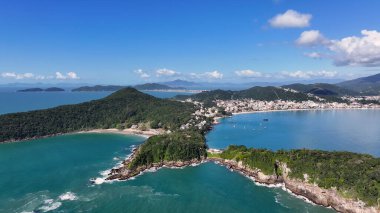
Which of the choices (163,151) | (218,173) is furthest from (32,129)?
(218,173)

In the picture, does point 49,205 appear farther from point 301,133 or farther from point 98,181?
point 301,133

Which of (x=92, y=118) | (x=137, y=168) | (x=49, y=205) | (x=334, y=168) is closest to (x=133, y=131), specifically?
(x=92, y=118)

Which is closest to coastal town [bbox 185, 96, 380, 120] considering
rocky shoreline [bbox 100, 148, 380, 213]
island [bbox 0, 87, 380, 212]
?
island [bbox 0, 87, 380, 212]

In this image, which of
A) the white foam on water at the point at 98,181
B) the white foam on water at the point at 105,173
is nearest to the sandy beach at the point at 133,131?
the white foam on water at the point at 105,173

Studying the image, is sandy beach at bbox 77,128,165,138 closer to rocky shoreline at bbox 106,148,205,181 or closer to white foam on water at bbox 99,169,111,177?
rocky shoreline at bbox 106,148,205,181

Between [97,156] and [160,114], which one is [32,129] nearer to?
[97,156]

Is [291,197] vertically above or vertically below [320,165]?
below

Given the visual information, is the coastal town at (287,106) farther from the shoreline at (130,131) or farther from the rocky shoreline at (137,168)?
the rocky shoreline at (137,168)
